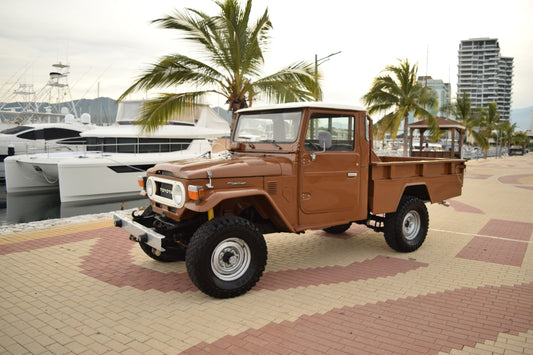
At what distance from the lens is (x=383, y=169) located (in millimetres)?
5789

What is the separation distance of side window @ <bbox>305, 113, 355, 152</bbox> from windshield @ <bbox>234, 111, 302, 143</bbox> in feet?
0.70

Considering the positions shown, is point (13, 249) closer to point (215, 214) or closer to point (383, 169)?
point (215, 214)

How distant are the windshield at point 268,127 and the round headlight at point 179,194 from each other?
1.51 m

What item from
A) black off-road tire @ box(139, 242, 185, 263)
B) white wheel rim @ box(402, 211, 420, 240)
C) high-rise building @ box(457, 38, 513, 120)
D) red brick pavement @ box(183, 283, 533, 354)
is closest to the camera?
red brick pavement @ box(183, 283, 533, 354)

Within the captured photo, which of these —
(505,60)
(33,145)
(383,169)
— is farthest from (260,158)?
(505,60)

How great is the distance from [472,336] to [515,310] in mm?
986

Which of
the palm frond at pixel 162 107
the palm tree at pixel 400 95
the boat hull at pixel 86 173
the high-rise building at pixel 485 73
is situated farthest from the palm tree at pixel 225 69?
the high-rise building at pixel 485 73

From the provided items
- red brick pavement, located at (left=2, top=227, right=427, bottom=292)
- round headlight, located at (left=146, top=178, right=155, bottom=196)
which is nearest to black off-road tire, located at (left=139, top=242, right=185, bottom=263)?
red brick pavement, located at (left=2, top=227, right=427, bottom=292)

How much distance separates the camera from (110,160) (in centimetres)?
1503

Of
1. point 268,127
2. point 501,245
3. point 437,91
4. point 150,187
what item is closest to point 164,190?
point 150,187

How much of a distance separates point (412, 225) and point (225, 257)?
3.72m

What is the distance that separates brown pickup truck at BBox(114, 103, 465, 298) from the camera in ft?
14.0

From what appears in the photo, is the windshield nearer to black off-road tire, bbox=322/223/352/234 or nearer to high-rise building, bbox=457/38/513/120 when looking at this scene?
black off-road tire, bbox=322/223/352/234

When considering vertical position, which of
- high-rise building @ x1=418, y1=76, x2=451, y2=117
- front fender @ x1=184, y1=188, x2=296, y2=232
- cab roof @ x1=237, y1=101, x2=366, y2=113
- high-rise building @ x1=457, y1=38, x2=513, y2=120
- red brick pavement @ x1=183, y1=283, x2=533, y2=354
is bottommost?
red brick pavement @ x1=183, y1=283, x2=533, y2=354
